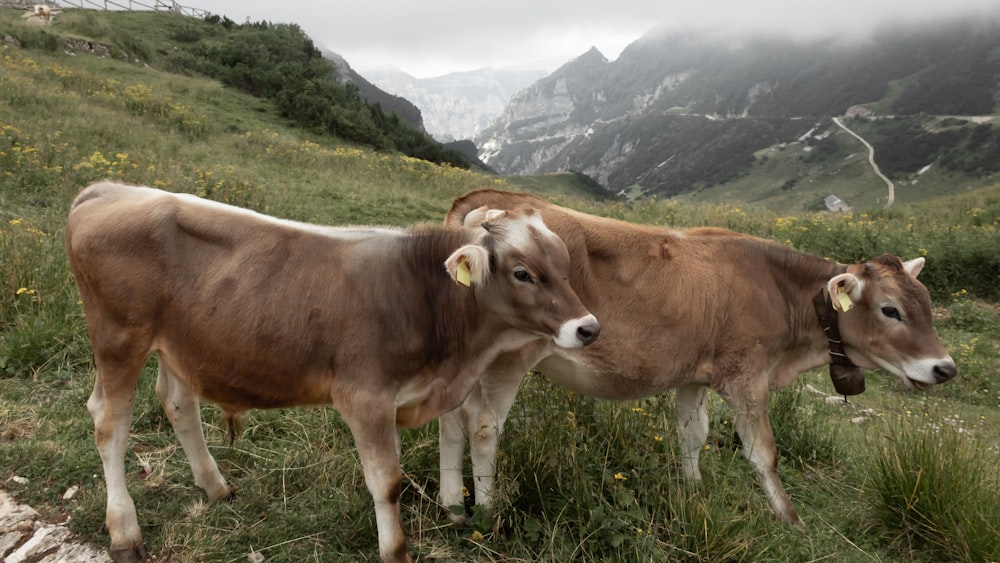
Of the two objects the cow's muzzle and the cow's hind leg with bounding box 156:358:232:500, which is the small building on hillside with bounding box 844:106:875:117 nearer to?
the cow's muzzle

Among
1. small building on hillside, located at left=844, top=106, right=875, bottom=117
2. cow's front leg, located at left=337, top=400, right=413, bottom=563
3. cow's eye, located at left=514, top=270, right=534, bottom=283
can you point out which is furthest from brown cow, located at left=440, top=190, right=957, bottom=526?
small building on hillside, located at left=844, top=106, right=875, bottom=117

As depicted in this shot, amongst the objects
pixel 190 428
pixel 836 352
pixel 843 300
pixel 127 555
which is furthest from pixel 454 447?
pixel 836 352

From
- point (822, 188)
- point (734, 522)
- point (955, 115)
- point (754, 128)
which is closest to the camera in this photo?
point (734, 522)

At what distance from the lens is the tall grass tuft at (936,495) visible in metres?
3.77

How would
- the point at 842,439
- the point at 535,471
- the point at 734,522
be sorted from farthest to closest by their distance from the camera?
the point at 842,439 → the point at 535,471 → the point at 734,522

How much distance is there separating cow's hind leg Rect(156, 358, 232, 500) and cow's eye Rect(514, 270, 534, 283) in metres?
2.37

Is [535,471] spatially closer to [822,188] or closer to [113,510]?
[113,510]

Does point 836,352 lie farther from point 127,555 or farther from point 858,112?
point 858,112

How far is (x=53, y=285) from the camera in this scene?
6199mm

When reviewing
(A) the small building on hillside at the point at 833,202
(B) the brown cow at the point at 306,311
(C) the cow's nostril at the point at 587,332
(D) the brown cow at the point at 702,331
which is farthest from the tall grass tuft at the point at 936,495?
(A) the small building on hillside at the point at 833,202

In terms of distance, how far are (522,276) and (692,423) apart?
94.9 inches

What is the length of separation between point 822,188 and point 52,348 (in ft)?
393

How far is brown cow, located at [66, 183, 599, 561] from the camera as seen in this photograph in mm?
3424

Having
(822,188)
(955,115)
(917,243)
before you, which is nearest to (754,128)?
(955,115)
